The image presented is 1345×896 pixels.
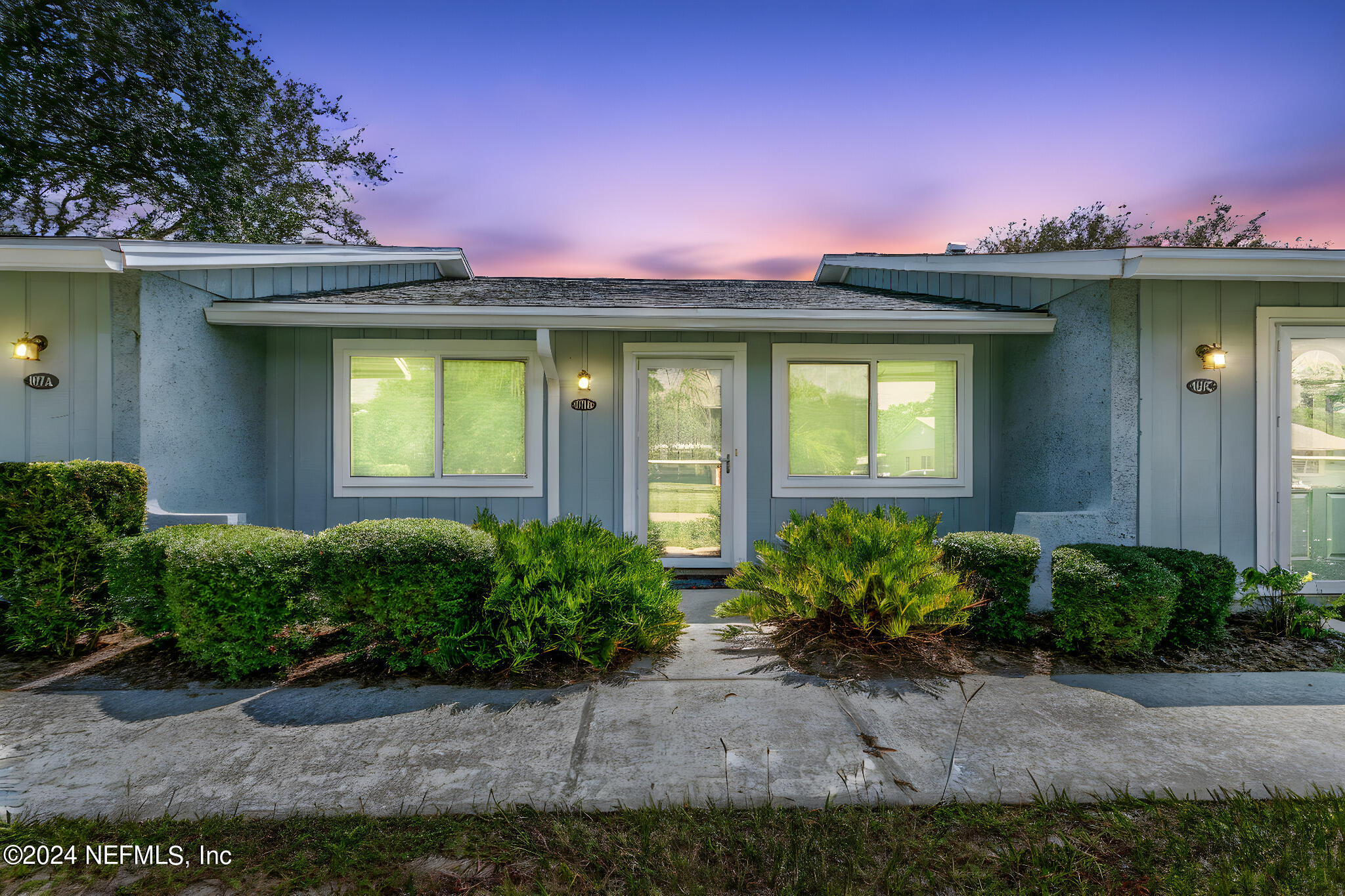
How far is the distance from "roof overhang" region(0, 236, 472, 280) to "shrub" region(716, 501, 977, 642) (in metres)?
4.84

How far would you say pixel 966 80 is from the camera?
7.16m

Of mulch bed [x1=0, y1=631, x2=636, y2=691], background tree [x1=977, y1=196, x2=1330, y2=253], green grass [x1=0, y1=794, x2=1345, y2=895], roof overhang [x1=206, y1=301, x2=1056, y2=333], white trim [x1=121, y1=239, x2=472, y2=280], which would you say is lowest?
mulch bed [x1=0, y1=631, x2=636, y2=691]

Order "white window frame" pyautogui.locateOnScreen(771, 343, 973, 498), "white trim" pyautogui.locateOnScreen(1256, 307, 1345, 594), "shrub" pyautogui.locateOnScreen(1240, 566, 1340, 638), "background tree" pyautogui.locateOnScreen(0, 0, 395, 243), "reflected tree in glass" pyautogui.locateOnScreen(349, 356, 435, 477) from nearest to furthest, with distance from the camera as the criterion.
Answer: "background tree" pyautogui.locateOnScreen(0, 0, 395, 243), "shrub" pyautogui.locateOnScreen(1240, 566, 1340, 638), "white trim" pyautogui.locateOnScreen(1256, 307, 1345, 594), "reflected tree in glass" pyautogui.locateOnScreen(349, 356, 435, 477), "white window frame" pyautogui.locateOnScreen(771, 343, 973, 498)

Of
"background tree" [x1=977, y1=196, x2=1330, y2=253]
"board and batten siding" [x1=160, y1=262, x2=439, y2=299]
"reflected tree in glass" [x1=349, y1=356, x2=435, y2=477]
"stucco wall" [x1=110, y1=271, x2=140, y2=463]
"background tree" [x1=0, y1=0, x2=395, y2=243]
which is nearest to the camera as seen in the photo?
"background tree" [x1=0, y1=0, x2=395, y2=243]

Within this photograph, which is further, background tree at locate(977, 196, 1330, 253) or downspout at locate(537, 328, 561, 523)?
background tree at locate(977, 196, 1330, 253)

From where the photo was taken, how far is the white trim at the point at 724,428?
5598 millimetres

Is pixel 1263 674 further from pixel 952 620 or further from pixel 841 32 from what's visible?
pixel 841 32

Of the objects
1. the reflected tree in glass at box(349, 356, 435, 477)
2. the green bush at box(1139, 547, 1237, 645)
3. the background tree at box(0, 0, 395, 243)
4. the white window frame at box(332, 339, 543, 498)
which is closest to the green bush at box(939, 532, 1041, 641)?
the green bush at box(1139, 547, 1237, 645)

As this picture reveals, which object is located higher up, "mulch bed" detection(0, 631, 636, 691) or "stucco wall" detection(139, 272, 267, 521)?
"stucco wall" detection(139, 272, 267, 521)

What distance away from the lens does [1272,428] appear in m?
4.54

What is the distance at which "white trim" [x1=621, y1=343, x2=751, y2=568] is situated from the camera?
18.4ft

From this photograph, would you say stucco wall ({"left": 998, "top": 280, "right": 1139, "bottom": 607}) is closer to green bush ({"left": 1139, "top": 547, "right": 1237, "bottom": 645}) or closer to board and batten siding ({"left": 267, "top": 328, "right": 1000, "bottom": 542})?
board and batten siding ({"left": 267, "top": 328, "right": 1000, "bottom": 542})

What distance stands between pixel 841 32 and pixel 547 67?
10.8 feet

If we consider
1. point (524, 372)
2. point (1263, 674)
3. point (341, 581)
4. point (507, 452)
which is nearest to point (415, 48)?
point (524, 372)
